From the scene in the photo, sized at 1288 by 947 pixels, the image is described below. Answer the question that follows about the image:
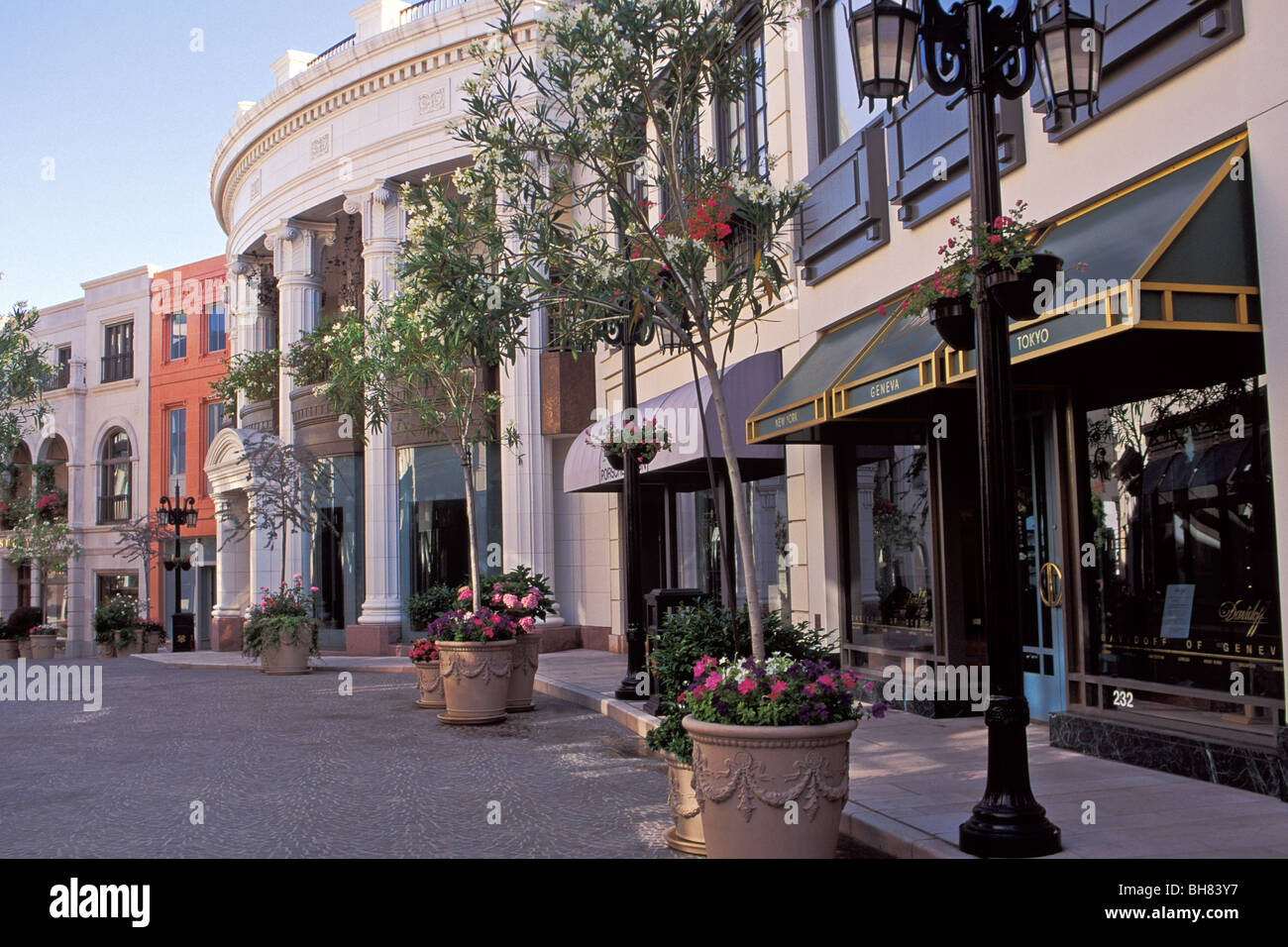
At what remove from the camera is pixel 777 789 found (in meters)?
5.99

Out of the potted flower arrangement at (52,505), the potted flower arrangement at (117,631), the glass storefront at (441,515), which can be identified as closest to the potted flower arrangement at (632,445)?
the glass storefront at (441,515)

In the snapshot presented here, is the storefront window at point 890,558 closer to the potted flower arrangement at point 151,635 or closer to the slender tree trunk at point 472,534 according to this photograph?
the slender tree trunk at point 472,534

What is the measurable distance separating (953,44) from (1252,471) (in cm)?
367

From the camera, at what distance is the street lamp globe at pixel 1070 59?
7297 millimetres

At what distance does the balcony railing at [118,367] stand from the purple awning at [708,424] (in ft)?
107

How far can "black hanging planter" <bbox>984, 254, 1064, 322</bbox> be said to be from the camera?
6.22m

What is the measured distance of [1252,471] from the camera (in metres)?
7.80

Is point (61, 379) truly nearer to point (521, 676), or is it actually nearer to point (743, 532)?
point (521, 676)

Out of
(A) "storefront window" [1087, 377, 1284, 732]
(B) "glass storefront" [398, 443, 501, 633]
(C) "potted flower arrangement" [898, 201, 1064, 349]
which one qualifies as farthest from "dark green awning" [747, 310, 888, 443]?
(B) "glass storefront" [398, 443, 501, 633]

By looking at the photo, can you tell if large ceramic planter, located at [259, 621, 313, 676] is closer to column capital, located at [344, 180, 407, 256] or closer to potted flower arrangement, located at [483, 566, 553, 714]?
potted flower arrangement, located at [483, 566, 553, 714]

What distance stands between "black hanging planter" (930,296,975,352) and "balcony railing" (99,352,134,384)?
4393 centimetres

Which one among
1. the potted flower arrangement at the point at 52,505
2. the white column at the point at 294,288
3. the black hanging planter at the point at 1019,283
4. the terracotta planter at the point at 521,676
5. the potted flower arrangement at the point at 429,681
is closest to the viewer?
the black hanging planter at the point at 1019,283

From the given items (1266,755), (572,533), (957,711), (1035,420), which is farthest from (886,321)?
(572,533)

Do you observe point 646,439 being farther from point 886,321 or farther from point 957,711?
point 957,711
